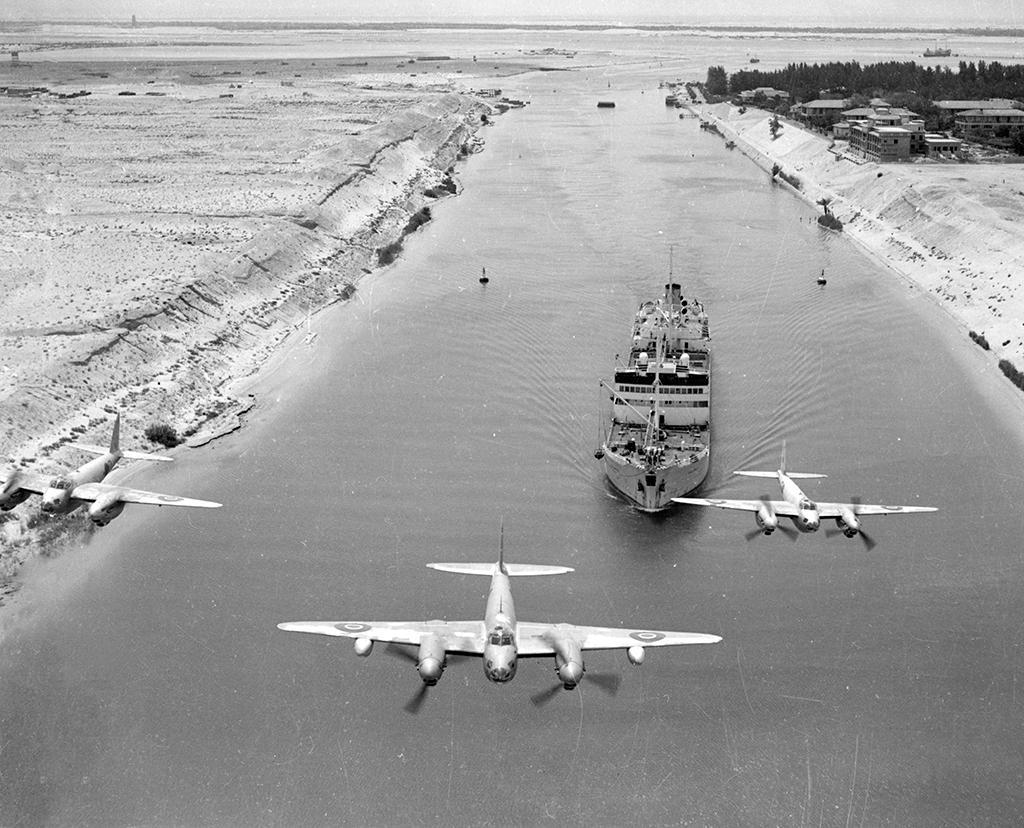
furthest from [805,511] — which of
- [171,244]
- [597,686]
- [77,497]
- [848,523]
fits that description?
[171,244]

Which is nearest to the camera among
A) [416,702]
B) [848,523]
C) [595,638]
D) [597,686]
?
[595,638]

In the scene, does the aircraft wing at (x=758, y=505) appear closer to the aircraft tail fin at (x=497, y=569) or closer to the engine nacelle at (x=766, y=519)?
the engine nacelle at (x=766, y=519)

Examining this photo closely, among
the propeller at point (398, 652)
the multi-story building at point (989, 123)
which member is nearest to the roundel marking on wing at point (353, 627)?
the propeller at point (398, 652)

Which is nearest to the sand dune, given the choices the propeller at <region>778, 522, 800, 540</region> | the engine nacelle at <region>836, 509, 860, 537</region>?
the propeller at <region>778, 522, 800, 540</region>

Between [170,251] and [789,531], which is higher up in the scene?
[170,251]

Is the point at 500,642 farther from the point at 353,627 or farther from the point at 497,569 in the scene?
the point at 497,569

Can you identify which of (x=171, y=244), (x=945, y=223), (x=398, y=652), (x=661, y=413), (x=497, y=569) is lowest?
(x=398, y=652)
